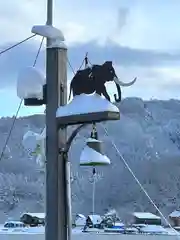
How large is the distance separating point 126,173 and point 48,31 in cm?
2056

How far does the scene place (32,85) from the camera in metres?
2.93

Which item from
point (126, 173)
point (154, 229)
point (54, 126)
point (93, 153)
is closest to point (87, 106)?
point (54, 126)

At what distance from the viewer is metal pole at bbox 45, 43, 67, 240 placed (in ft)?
9.61

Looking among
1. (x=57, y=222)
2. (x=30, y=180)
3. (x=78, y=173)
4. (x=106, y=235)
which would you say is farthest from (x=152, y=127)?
(x=57, y=222)

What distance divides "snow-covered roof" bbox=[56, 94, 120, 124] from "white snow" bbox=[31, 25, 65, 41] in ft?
0.82

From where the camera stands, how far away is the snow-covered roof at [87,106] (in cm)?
277

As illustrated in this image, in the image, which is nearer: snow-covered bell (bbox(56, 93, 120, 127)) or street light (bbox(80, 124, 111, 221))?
snow-covered bell (bbox(56, 93, 120, 127))

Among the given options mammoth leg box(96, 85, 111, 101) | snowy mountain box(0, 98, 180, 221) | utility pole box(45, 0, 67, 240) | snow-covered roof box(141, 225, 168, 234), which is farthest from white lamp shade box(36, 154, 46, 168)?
snowy mountain box(0, 98, 180, 221)

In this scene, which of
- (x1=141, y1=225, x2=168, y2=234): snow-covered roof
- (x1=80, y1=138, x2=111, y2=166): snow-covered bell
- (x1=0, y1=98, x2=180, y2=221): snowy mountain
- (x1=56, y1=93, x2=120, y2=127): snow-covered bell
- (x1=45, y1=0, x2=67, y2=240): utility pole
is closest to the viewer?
(x1=56, y1=93, x2=120, y2=127): snow-covered bell

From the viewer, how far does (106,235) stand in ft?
26.5

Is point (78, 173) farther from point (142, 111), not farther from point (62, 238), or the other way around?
point (62, 238)

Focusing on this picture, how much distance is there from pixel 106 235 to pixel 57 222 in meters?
5.17

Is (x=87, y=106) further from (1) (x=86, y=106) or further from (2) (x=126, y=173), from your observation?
(2) (x=126, y=173)

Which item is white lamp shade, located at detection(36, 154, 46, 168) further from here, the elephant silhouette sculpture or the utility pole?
the elephant silhouette sculpture
